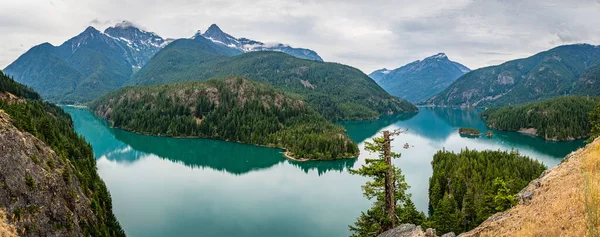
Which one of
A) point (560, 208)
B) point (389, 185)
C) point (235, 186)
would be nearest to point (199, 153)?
point (235, 186)

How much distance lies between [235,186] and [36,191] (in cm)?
4981

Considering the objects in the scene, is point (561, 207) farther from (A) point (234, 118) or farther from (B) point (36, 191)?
(A) point (234, 118)

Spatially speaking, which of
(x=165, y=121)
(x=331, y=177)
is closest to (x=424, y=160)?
(x=331, y=177)

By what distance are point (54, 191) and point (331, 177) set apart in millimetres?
65533

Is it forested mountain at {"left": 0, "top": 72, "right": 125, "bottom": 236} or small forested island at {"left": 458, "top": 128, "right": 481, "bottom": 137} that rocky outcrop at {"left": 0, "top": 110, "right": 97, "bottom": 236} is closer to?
forested mountain at {"left": 0, "top": 72, "right": 125, "bottom": 236}

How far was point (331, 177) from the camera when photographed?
93375 millimetres

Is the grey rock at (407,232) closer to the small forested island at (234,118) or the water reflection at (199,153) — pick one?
the water reflection at (199,153)

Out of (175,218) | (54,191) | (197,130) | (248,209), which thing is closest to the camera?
(54,191)

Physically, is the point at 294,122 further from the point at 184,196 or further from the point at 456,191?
the point at 456,191

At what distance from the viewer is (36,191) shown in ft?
116

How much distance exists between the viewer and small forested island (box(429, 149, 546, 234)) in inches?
1828

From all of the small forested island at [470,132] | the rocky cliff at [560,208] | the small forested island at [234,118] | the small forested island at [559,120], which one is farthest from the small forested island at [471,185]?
the small forested island at [470,132]

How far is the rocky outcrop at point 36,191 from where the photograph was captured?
106 feet

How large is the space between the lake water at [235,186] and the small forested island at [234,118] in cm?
840
